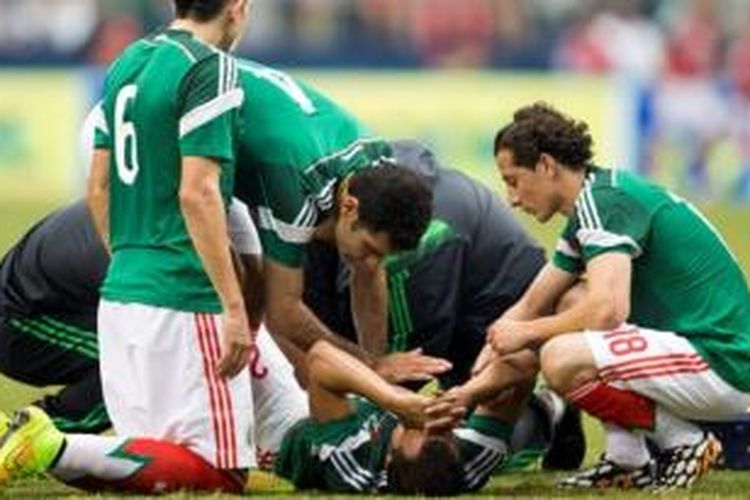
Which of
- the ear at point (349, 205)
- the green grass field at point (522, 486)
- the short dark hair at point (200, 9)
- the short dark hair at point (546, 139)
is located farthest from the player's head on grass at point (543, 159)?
the short dark hair at point (200, 9)

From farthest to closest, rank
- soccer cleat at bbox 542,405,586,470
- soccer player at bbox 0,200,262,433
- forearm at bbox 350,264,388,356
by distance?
soccer player at bbox 0,200,262,433
soccer cleat at bbox 542,405,586,470
forearm at bbox 350,264,388,356

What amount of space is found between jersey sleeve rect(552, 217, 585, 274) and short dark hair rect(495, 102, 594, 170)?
9.4 inches

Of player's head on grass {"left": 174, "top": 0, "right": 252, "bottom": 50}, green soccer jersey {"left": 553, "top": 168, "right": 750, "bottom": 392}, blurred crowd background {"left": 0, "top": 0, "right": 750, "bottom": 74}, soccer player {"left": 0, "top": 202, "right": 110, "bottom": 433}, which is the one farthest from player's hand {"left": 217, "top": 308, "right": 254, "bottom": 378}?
blurred crowd background {"left": 0, "top": 0, "right": 750, "bottom": 74}

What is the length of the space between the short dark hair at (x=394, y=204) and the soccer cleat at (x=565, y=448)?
1.51 meters

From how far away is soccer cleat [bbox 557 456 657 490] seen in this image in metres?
8.96

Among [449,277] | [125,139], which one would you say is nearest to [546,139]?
[125,139]

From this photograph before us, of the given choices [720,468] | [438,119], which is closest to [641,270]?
[720,468]

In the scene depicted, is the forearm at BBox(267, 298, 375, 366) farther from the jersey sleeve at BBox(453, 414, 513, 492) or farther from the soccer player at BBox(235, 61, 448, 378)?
the jersey sleeve at BBox(453, 414, 513, 492)

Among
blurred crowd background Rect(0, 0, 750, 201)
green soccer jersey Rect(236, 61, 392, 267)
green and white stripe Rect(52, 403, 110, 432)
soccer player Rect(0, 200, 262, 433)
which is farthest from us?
blurred crowd background Rect(0, 0, 750, 201)

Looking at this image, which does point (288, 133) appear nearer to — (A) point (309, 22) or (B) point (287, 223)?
(B) point (287, 223)

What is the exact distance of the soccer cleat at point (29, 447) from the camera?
8500mm

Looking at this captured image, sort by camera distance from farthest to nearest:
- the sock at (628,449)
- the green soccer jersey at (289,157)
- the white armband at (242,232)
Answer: the white armband at (242,232)
the sock at (628,449)
the green soccer jersey at (289,157)

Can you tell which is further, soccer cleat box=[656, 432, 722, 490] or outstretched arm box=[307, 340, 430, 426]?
soccer cleat box=[656, 432, 722, 490]

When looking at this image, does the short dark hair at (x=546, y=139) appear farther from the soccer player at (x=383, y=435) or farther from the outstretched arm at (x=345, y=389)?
the outstretched arm at (x=345, y=389)
